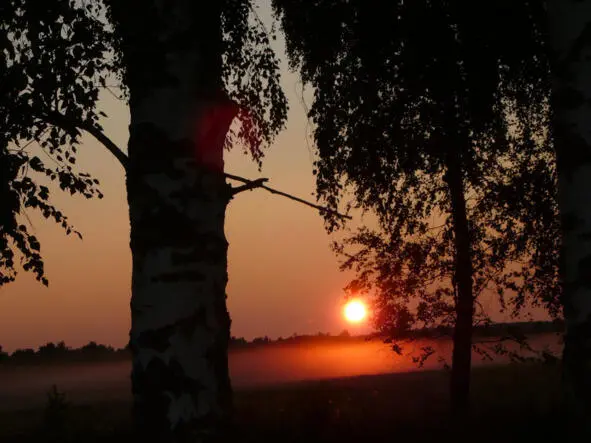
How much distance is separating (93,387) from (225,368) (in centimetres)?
4936

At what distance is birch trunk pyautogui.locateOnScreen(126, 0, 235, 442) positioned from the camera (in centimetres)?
441

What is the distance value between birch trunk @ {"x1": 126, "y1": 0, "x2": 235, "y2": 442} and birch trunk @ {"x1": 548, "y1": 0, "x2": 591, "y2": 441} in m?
2.48

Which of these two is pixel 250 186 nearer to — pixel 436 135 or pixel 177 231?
pixel 177 231

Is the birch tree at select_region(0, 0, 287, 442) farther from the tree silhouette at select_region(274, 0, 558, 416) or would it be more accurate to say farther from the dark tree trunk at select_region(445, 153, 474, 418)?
the dark tree trunk at select_region(445, 153, 474, 418)

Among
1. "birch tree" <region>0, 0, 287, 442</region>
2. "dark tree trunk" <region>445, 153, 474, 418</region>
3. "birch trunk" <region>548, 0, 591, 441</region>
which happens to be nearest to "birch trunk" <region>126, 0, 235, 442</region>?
"birch tree" <region>0, 0, 287, 442</region>

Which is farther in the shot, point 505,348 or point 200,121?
point 505,348

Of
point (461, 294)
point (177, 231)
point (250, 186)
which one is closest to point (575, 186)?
point (250, 186)

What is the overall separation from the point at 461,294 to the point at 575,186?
946 cm

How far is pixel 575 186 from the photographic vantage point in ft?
17.5

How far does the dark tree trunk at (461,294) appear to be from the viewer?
1423 centimetres

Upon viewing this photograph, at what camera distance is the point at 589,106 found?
17.7 ft

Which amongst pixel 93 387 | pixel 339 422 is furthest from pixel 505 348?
pixel 93 387

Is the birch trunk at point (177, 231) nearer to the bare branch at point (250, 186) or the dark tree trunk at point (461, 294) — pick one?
the bare branch at point (250, 186)

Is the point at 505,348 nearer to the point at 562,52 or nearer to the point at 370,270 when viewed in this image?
the point at 370,270
